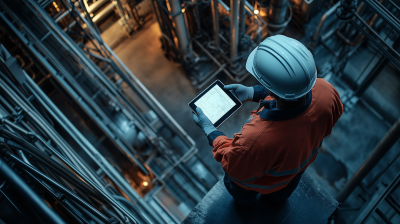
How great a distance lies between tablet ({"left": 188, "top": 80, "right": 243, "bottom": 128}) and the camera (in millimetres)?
3536

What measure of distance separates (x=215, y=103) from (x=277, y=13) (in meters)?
4.46

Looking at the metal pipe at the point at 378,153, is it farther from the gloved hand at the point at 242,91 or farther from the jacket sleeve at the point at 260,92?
the gloved hand at the point at 242,91

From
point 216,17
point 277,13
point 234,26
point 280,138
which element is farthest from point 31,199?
point 277,13

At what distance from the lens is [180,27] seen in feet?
21.1

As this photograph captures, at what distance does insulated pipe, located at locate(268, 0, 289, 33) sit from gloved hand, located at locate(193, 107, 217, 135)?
178 inches

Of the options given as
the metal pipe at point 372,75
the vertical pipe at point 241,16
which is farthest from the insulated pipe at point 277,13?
the metal pipe at point 372,75

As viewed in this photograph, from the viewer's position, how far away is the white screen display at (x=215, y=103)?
3549 mm

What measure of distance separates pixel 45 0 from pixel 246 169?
4.35 m

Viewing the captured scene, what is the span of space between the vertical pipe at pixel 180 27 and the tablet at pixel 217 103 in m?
2.89

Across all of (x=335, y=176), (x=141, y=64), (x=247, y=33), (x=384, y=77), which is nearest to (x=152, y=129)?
(x=141, y=64)

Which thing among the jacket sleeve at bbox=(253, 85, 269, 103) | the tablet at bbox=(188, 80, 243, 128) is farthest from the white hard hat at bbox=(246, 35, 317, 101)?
the tablet at bbox=(188, 80, 243, 128)

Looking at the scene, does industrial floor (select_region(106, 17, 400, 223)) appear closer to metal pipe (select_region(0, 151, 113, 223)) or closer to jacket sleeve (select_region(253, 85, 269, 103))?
jacket sleeve (select_region(253, 85, 269, 103))

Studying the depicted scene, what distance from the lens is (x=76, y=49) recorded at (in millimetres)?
4977

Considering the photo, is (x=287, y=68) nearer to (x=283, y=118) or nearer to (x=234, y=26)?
(x=283, y=118)
